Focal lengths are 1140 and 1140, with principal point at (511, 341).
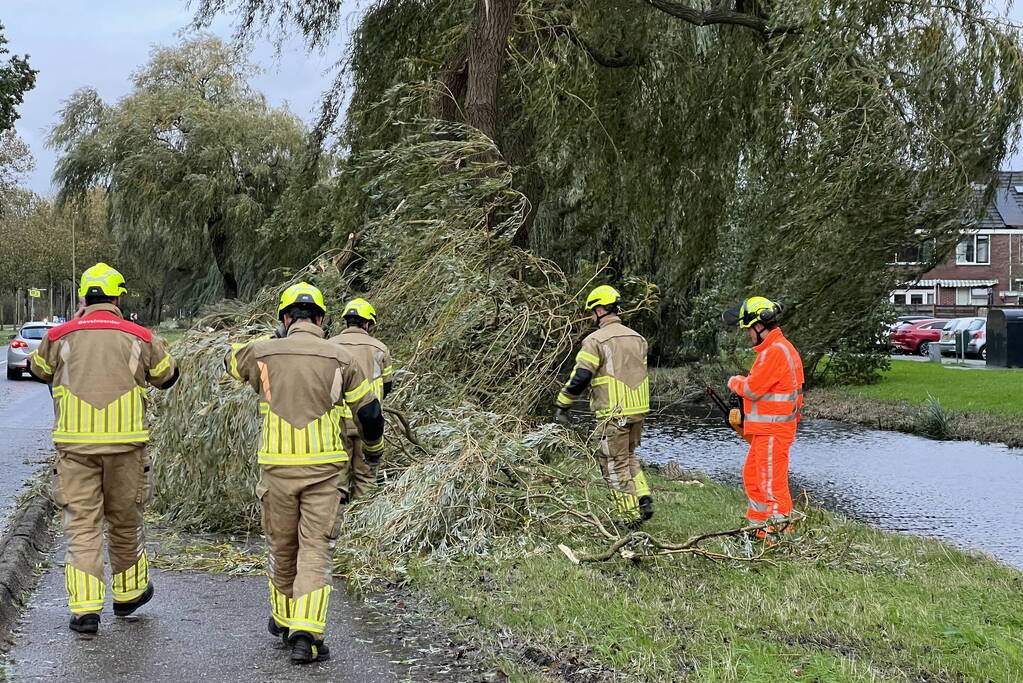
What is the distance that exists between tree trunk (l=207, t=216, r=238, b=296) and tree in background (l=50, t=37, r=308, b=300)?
3 centimetres

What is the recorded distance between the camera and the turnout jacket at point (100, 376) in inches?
220

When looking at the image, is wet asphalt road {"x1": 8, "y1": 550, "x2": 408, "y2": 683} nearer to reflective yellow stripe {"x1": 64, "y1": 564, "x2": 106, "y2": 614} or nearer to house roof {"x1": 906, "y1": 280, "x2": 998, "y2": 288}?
reflective yellow stripe {"x1": 64, "y1": 564, "x2": 106, "y2": 614}

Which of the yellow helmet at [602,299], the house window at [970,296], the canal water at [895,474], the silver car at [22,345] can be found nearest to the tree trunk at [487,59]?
the canal water at [895,474]

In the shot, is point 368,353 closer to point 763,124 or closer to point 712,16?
point 763,124

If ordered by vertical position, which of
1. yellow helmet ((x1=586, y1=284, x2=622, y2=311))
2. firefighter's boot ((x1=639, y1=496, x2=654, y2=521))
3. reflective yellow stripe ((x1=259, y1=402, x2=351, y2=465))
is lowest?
firefighter's boot ((x1=639, y1=496, x2=654, y2=521))

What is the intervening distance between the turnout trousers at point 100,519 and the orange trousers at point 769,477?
398cm

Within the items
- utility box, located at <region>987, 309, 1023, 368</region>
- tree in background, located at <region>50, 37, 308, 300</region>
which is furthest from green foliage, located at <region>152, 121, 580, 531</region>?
utility box, located at <region>987, 309, 1023, 368</region>

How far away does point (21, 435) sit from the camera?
591 inches

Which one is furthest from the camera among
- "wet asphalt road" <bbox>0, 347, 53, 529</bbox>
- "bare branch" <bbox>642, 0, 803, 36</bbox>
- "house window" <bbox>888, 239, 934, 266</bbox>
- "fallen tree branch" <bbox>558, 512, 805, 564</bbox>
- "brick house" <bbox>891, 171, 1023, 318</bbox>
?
"brick house" <bbox>891, 171, 1023, 318</bbox>

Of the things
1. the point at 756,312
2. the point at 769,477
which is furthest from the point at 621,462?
the point at 756,312

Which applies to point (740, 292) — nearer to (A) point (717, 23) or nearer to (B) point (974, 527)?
(A) point (717, 23)

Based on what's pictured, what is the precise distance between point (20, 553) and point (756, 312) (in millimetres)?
5006

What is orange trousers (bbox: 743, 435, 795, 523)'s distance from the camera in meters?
7.65

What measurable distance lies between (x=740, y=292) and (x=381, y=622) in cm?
848
